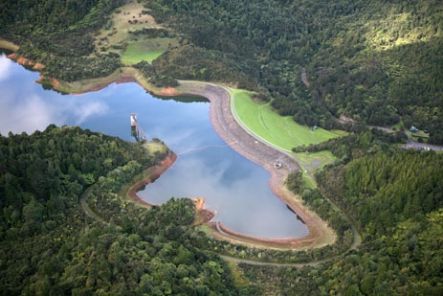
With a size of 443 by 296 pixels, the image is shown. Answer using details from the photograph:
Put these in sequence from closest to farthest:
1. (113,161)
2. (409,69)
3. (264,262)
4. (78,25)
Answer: (264,262) → (113,161) → (409,69) → (78,25)

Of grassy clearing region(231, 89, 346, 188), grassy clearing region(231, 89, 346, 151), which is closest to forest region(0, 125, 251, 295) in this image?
grassy clearing region(231, 89, 346, 188)

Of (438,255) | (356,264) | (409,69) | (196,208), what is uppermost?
(409,69)

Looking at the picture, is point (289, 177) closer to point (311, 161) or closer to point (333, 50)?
point (311, 161)

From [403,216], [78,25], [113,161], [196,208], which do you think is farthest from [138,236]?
[78,25]

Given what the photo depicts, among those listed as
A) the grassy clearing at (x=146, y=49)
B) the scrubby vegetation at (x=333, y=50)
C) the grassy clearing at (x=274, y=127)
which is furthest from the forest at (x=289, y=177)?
the grassy clearing at (x=146, y=49)

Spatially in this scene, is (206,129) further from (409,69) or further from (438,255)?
(438,255)

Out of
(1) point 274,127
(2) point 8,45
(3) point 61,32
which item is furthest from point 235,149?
(2) point 8,45

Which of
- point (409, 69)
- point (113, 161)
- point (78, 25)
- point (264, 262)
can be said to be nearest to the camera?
point (264, 262)

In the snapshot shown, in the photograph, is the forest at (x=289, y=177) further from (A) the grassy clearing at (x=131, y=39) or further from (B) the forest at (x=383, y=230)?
(A) the grassy clearing at (x=131, y=39)
